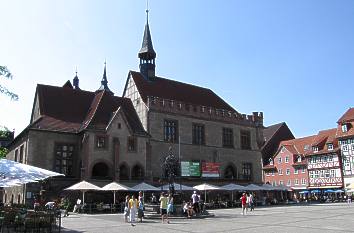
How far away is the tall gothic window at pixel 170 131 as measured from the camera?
151 feet

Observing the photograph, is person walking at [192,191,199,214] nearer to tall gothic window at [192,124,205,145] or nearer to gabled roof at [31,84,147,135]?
gabled roof at [31,84,147,135]

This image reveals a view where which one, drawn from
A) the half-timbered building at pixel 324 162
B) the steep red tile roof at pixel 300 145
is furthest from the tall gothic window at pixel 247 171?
the steep red tile roof at pixel 300 145

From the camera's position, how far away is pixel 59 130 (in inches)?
1537

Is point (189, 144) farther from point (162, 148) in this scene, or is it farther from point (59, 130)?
point (59, 130)

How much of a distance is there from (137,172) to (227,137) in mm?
15612

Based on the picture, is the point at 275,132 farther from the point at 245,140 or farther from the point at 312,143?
the point at 245,140

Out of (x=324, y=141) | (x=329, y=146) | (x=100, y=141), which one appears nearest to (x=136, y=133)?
(x=100, y=141)

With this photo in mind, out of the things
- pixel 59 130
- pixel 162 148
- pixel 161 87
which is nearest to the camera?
pixel 59 130

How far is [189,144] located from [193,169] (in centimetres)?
301

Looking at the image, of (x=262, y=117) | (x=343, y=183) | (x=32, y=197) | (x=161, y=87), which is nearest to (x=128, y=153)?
(x=32, y=197)

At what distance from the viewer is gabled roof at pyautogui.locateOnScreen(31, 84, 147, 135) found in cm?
3962

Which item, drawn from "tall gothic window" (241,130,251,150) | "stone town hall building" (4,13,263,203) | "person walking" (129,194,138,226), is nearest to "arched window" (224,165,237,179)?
"stone town hall building" (4,13,263,203)

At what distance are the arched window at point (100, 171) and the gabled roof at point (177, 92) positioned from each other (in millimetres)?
9781

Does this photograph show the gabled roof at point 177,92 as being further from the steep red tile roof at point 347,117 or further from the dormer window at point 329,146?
the steep red tile roof at point 347,117
